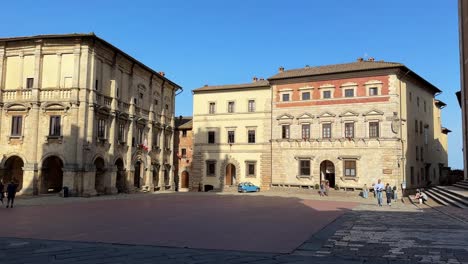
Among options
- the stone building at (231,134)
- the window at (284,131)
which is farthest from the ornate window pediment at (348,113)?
the stone building at (231,134)

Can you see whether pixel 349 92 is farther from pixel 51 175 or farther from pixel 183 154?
pixel 51 175

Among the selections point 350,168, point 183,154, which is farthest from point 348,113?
point 183,154

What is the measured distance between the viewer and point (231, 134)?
43.1m

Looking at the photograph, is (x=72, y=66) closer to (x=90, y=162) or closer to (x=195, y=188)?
(x=90, y=162)

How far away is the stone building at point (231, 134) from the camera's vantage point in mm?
41375

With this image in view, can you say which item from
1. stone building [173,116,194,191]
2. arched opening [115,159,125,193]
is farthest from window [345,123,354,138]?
arched opening [115,159,125,193]

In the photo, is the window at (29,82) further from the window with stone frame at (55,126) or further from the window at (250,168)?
the window at (250,168)

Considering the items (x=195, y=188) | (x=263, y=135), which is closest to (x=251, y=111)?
(x=263, y=135)

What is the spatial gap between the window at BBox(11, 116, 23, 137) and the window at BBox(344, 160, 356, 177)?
28.4 m

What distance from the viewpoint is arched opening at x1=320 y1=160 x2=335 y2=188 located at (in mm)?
38438

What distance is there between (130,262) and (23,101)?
90.1 feet

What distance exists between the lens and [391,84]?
35125 millimetres

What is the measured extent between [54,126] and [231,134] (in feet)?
60.8

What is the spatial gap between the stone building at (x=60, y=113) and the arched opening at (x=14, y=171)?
4 cm
